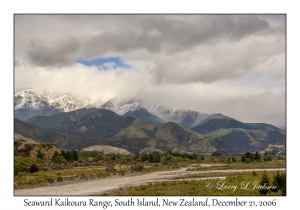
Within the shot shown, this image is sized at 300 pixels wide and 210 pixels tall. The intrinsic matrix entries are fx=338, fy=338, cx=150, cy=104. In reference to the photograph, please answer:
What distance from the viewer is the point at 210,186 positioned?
53.5m

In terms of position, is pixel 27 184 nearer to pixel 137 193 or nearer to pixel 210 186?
pixel 137 193
